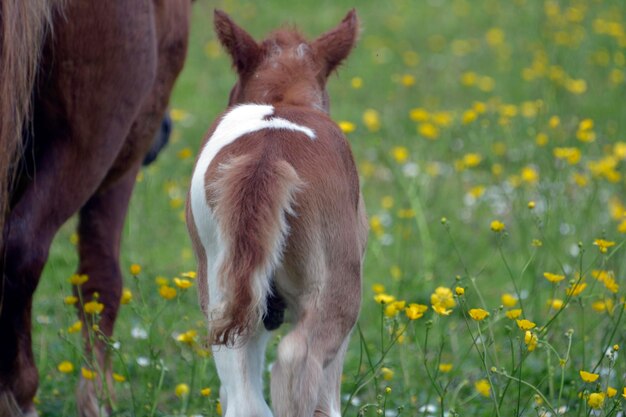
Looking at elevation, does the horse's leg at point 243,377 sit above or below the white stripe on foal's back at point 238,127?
below

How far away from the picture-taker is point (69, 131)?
3053 mm

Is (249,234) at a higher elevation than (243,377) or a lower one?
higher

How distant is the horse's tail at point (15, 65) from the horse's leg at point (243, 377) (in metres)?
0.83

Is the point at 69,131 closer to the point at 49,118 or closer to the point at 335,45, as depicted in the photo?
the point at 49,118

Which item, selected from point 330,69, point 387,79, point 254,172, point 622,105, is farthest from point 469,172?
point 254,172

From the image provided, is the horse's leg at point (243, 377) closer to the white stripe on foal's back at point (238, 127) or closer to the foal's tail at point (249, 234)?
the foal's tail at point (249, 234)

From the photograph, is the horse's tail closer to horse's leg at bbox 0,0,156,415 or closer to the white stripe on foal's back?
horse's leg at bbox 0,0,156,415

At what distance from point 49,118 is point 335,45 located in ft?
2.73

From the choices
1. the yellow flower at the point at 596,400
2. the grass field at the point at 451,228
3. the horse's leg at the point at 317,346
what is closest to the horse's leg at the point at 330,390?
the horse's leg at the point at 317,346

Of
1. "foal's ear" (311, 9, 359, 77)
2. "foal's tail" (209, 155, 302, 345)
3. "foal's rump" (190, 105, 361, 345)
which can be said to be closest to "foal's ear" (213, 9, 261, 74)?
"foal's ear" (311, 9, 359, 77)

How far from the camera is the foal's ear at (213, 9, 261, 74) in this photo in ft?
9.62

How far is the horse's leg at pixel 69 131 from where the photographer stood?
2.99 meters

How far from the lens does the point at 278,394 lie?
7.52 feet

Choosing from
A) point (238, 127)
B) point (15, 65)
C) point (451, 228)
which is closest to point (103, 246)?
point (15, 65)
